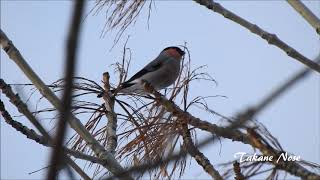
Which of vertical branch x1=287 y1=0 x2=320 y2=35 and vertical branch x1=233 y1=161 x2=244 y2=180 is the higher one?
vertical branch x1=287 y1=0 x2=320 y2=35

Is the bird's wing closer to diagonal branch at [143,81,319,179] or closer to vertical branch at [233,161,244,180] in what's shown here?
diagonal branch at [143,81,319,179]

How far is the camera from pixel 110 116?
8.45 ft

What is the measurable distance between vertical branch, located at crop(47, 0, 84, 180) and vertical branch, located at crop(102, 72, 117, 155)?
1737 mm

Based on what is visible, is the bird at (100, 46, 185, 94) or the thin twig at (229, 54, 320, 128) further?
the bird at (100, 46, 185, 94)

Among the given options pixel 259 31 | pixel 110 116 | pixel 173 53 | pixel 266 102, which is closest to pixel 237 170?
pixel 259 31

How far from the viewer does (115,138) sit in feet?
7.74

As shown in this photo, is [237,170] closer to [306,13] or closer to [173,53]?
[306,13]

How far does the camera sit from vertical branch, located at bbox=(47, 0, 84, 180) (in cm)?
45

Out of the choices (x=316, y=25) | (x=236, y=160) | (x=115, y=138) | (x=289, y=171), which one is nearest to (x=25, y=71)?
(x=236, y=160)

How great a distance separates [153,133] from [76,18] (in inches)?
65.1

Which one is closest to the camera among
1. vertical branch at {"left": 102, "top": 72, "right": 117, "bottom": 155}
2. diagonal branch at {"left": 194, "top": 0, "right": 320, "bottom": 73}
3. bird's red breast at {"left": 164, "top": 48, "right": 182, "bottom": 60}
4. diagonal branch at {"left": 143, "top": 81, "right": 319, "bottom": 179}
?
diagonal branch at {"left": 143, "top": 81, "right": 319, "bottom": 179}

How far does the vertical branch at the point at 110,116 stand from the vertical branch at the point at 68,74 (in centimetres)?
174

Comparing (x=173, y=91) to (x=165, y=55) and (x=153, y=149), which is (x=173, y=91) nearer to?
(x=153, y=149)

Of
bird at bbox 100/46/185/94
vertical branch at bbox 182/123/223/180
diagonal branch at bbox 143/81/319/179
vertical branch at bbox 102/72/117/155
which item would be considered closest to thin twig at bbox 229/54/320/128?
diagonal branch at bbox 143/81/319/179
